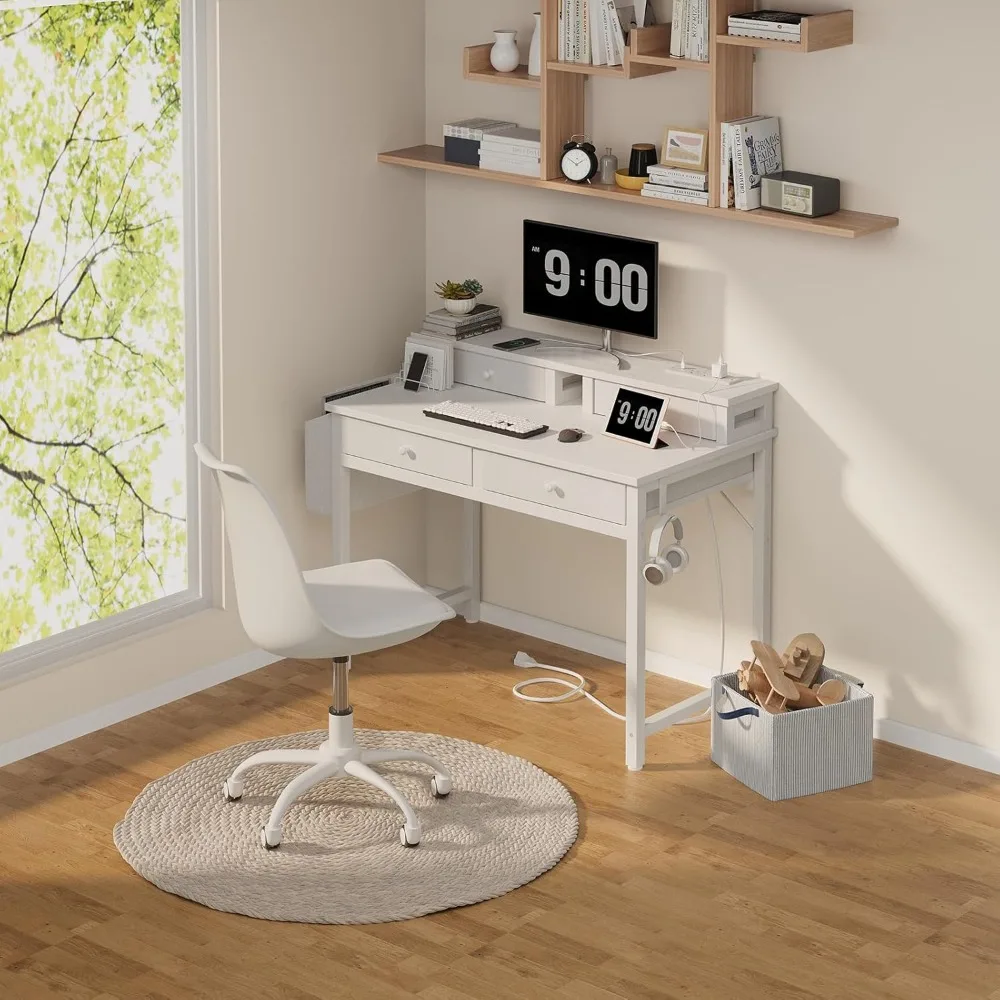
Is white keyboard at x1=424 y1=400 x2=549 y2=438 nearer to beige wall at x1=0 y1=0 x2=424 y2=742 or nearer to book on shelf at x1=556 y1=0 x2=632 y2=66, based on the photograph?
beige wall at x1=0 y1=0 x2=424 y2=742

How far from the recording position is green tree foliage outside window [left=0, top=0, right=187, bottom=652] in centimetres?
426

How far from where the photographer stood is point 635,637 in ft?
14.1

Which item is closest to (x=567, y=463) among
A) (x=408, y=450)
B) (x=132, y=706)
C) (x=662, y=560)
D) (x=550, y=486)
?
(x=550, y=486)

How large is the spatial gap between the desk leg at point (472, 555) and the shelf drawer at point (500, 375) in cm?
50

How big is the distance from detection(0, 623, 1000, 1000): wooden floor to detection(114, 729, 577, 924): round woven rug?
0.06 meters

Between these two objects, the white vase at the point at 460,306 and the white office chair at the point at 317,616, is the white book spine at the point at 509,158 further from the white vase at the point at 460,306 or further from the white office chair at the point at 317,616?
the white office chair at the point at 317,616

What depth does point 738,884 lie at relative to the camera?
12.6 ft

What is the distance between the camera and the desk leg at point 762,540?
4598 mm

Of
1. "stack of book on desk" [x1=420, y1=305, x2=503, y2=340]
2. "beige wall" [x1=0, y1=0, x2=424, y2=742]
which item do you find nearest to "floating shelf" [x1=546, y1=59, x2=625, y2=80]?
"beige wall" [x1=0, y1=0, x2=424, y2=742]

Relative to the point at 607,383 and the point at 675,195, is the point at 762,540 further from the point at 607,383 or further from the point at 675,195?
the point at 675,195

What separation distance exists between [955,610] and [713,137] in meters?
1.33

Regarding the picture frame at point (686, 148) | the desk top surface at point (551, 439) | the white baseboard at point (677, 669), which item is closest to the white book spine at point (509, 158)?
the picture frame at point (686, 148)

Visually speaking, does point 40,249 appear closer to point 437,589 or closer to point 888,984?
point 437,589

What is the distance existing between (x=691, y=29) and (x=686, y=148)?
31 centimetres
